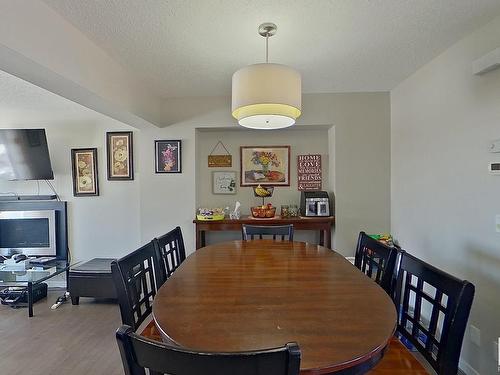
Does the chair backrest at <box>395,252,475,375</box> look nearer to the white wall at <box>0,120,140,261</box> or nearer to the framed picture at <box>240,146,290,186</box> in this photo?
the framed picture at <box>240,146,290,186</box>

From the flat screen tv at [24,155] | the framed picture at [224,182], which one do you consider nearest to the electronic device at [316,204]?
the framed picture at [224,182]

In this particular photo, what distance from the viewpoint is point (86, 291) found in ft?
10.9

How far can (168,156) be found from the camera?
11.1 feet

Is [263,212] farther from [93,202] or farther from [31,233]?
[31,233]

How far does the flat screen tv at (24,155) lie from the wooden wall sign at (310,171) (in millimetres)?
3135

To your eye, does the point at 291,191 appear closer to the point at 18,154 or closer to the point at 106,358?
the point at 106,358

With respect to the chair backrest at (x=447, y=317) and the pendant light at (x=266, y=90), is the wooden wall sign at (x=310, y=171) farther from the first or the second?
the chair backrest at (x=447, y=317)

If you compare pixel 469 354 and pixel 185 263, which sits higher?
pixel 185 263

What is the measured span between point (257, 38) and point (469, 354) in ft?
8.53

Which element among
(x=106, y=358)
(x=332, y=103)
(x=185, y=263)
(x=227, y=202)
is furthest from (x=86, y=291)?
(x=332, y=103)

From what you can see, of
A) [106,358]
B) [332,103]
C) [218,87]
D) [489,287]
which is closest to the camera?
[489,287]

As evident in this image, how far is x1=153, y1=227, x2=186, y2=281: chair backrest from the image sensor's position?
1.93 metres

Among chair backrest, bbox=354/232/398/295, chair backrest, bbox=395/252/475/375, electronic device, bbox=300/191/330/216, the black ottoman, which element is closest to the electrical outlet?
chair backrest, bbox=354/232/398/295

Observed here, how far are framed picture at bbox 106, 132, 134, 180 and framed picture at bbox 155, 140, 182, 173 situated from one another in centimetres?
64
